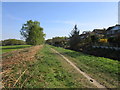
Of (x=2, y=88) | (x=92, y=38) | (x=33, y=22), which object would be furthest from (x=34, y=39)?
(x=2, y=88)

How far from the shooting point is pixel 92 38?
1210 inches

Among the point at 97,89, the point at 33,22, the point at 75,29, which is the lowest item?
the point at 97,89

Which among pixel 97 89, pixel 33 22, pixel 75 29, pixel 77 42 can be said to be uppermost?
pixel 33 22

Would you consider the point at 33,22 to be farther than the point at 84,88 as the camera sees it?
Yes

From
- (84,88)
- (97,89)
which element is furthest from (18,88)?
(97,89)

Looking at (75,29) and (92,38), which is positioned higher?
(75,29)

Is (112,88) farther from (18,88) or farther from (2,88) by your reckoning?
(2,88)

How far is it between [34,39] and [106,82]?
28639 mm

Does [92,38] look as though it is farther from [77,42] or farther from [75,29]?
[75,29]

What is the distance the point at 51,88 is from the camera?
4254 millimetres

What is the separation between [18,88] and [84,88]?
3.17m

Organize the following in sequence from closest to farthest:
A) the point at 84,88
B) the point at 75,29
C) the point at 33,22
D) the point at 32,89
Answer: the point at 32,89, the point at 84,88, the point at 33,22, the point at 75,29

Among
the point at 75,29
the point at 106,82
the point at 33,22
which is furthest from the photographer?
the point at 75,29

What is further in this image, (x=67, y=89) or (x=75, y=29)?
(x=75, y=29)
